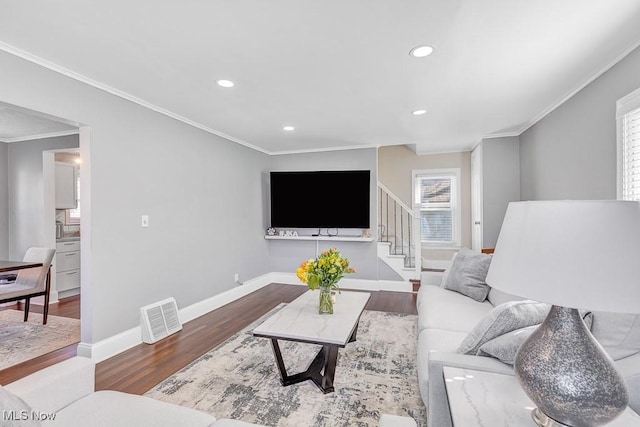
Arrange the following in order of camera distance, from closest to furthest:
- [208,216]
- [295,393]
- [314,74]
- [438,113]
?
[295,393], [314,74], [438,113], [208,216]

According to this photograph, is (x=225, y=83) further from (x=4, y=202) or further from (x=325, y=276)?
(x=4, y=202)

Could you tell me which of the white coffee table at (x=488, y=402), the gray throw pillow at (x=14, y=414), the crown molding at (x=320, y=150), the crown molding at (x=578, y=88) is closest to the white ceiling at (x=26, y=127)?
the crown molding at (x=320, y=150)

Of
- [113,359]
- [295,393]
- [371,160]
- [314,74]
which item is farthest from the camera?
[371,160]

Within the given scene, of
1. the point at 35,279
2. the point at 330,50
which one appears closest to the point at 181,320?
the point at 35,279

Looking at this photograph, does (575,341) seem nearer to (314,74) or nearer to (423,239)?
(314,74)

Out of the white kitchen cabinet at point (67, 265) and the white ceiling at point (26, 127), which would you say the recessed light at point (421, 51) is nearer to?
the white ceiling at point (26, 127)

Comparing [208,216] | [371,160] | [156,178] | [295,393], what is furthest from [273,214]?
[295,393]

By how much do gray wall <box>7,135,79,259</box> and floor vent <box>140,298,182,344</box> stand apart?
274 cm

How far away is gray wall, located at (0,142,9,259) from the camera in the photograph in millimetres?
4859

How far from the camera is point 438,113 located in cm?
359

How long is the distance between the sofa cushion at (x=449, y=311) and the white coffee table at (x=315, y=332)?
56 centimetres

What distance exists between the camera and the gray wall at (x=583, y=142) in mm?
2396

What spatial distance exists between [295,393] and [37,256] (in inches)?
138

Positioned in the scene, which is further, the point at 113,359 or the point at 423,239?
the point at 423,239
